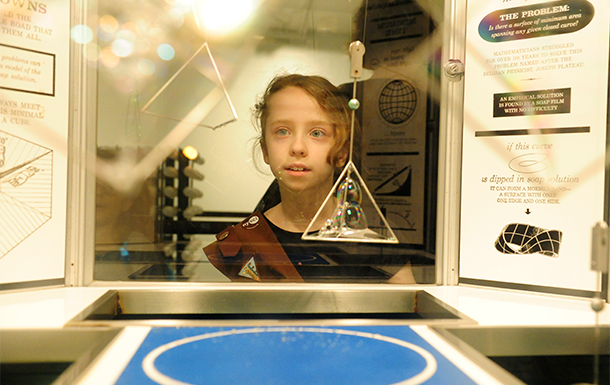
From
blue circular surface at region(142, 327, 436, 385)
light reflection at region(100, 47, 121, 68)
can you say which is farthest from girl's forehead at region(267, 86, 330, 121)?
blue circular surface at region(142, 327, 436, 385)

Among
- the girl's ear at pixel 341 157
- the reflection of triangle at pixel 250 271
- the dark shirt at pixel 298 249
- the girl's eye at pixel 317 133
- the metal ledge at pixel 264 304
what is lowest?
the metal ledge at pixel 264 304

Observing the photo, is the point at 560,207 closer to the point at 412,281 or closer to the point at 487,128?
the point at 487,128

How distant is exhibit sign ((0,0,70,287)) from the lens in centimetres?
127

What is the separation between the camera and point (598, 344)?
1.06 metres

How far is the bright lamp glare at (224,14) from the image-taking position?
1436mm

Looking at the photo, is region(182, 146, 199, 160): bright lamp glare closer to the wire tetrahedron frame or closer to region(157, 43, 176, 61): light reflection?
region(157, 43, 176, 61): light reflection

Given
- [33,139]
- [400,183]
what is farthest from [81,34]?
[400,183]

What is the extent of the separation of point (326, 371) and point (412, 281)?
0.76 meters

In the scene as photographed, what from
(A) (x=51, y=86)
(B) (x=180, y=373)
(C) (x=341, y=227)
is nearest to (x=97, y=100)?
(A) (x=51, y=86)

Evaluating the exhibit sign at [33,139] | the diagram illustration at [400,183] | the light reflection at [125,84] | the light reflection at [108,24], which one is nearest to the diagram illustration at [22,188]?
the exhibit sign at [33,139]

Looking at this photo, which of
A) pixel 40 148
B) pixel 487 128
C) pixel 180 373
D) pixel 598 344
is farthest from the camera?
pixel 487 128

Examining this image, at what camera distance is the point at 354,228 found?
4.46 ft

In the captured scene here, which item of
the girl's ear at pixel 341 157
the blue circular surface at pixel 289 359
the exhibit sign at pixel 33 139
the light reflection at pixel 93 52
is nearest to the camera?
the blue circular surface at pixel 289 359

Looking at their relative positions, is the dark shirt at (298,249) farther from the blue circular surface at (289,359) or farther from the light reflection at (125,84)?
the light reflection at (125,84)
